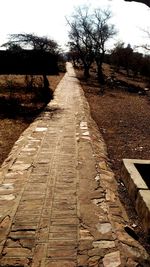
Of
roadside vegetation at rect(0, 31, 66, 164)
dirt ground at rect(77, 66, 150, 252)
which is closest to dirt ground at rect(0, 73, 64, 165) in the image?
roadside vegetation at rect(0, 31, 66, 164)

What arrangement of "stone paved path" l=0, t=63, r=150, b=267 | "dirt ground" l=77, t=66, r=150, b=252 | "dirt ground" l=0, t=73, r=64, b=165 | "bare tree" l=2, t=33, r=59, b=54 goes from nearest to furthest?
"stone paved path" l=0, t=63, r=150, b=267 → "dirt ground" l=77, t=66, r=150, b=252 → "dirt ground" l=0, t=73, r=64, b=165 → "bare tree" l=2, t=33, r=59, b=54

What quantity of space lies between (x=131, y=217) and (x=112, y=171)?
1711mm

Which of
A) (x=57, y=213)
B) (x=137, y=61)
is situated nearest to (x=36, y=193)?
(x=57, y=213)

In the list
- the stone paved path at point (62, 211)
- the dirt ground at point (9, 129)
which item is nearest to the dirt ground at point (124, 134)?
the stone paved path at point (62, 211)

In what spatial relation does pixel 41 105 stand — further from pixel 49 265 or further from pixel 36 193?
pixel 49 265

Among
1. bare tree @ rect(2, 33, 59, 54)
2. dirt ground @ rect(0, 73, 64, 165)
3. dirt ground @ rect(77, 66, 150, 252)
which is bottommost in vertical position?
dirt ground @ rect(77, 66, 150, 252)

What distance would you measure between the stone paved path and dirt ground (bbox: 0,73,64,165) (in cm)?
36

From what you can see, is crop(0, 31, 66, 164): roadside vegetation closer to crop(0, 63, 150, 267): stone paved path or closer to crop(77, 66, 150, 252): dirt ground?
crop(0, 63, 150, 267): stone paved path

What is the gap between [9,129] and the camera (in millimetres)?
8906

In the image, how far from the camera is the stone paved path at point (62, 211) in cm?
313

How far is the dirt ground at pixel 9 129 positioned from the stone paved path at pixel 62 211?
1.18ft

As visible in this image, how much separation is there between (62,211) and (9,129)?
17.6 ft

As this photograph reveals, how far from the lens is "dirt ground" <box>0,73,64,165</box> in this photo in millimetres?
7085

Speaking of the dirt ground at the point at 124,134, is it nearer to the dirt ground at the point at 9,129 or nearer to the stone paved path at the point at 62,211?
the stone paved path at the point at 62,211
